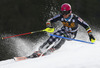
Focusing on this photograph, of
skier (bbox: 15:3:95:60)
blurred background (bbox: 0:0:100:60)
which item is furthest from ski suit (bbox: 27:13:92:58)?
blurred background (bbox: 0:0:100:60)

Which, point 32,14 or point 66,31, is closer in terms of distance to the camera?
point 66,31

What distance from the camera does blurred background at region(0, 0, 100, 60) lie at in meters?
11.5

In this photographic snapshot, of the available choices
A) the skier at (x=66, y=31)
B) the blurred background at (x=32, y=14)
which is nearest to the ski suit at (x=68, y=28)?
the skier at (x=66, y=31)

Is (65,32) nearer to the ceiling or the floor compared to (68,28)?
nearer to the floor

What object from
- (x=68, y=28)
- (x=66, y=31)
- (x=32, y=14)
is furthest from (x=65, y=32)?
(x=32, y=14)

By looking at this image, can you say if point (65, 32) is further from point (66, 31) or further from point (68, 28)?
point (68, 28)

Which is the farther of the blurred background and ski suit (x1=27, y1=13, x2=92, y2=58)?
the blurred background

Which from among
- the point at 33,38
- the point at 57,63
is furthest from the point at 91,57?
the point at 33,38

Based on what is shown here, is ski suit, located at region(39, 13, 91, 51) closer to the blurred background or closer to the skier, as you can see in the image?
the skier

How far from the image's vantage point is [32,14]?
1342 cm

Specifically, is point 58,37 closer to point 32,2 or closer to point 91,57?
point 91,57

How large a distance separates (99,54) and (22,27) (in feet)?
31.3

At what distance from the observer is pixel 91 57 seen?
3139 mm

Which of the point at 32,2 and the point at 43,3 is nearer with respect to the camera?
the point at 43,3
